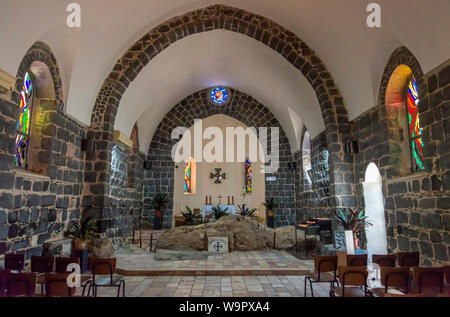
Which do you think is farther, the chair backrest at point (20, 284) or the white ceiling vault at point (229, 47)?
the white ceiling vault at point (229, 47)

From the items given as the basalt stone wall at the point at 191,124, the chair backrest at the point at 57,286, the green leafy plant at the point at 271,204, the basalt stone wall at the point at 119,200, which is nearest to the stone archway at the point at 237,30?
the basalt stone wall at the point at 119,200

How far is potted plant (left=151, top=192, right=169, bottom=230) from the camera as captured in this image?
10.6 metres

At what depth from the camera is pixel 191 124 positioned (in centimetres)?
1178

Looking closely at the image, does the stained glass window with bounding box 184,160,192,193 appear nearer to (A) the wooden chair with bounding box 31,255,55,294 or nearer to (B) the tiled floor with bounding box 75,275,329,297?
(B) the tiled floor with bounding box 75,275,329,297

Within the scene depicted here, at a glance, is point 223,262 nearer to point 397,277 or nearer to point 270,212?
point 397,277

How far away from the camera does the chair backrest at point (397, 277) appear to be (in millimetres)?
2605

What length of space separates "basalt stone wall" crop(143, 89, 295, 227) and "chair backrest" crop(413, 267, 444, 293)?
874cm

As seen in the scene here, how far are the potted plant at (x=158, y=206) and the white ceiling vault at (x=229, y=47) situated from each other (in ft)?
7.80

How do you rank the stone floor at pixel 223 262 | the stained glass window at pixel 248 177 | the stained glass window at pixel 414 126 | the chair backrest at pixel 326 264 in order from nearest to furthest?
the chair backrest at pixel 326 264 < the stained glass window at pixel 414 126 < the stone floor at pixel 223 262 < the stained glass window at pixel 248 177

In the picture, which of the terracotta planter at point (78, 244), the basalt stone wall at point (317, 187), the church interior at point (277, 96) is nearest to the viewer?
the church interior at point (277, 96)

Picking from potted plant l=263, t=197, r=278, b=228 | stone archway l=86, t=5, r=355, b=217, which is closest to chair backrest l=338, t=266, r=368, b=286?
stone archway l=86, t=5, r=355, b=217

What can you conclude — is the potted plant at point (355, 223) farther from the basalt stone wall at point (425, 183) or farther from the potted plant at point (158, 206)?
the potted plant at point (158, 206)
